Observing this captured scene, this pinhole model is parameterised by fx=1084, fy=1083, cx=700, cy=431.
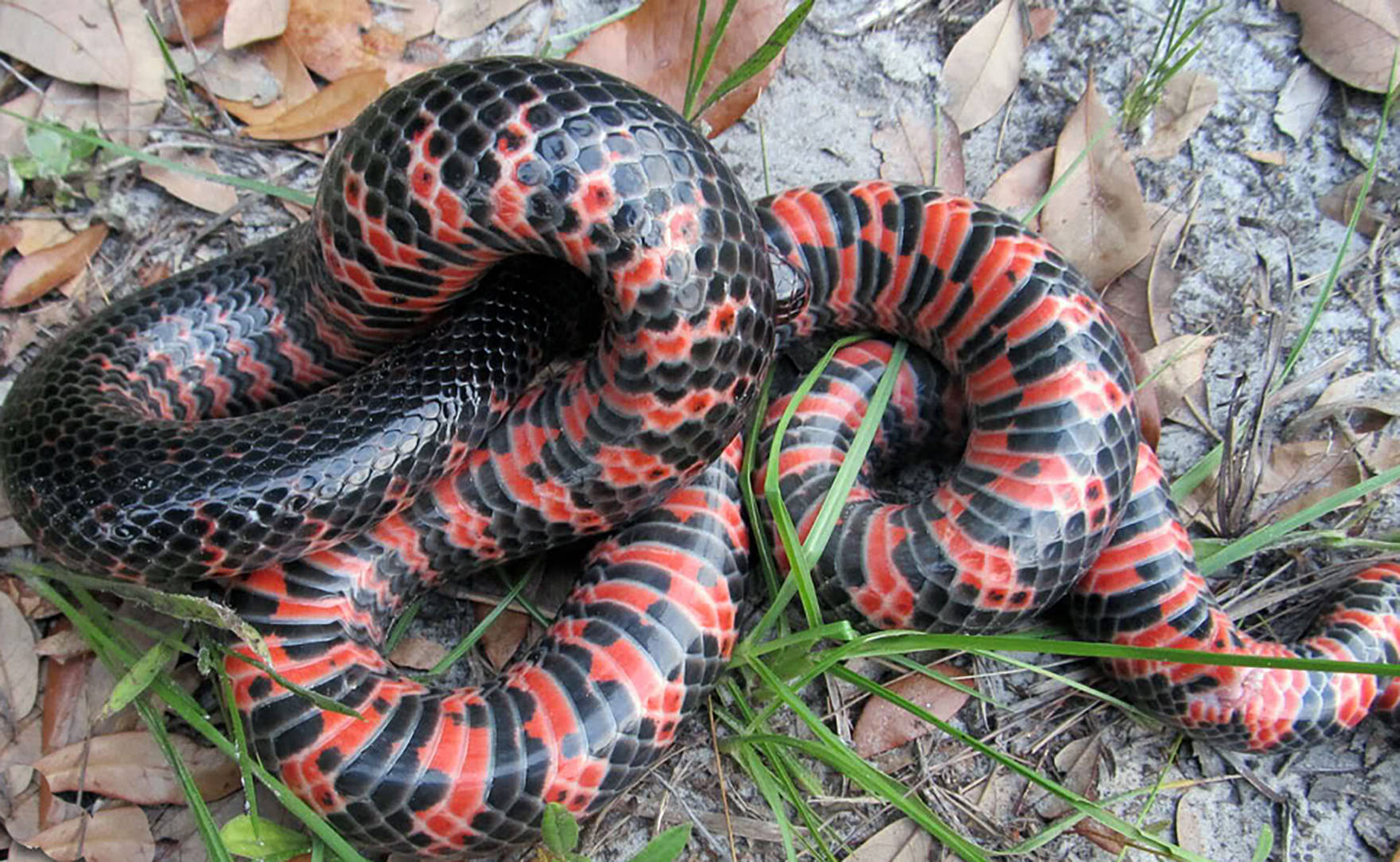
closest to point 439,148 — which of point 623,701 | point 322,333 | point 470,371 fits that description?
point 470,371

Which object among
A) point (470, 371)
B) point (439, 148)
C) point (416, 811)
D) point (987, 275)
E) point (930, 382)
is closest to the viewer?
point (439, 148)

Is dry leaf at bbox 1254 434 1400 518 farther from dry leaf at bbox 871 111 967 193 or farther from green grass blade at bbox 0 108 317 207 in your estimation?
green grass blade at bbox 0 108 317 207

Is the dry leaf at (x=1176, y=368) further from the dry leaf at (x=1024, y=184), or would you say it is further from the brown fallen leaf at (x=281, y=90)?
the brown fallen leaf at (x=281, y=90)

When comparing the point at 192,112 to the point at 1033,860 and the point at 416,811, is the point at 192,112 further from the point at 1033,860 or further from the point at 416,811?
the point at 1033,860

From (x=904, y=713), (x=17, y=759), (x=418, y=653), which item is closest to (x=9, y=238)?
(x=17, y=759)

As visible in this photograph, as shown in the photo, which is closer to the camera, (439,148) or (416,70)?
(439,148)

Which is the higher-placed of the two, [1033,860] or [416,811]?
[416,811]

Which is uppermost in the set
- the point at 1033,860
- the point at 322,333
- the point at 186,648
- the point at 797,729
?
the point at 322,333

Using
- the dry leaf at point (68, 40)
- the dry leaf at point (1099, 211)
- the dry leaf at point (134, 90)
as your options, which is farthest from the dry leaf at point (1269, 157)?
the dry leaf at point (68, 40)
